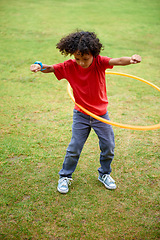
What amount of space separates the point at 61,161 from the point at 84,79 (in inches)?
50.6

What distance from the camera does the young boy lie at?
7.06 feet

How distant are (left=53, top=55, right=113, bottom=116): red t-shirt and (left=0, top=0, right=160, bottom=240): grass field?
3.18 ft

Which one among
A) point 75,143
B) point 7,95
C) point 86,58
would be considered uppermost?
point 86,58

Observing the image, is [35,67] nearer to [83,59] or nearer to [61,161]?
[83,59]

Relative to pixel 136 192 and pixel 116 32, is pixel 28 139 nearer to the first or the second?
pixel 136 192

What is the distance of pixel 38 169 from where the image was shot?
2.95m

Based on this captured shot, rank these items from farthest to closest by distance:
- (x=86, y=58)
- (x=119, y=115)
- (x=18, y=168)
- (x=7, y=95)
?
(x=7, y=95)
(x=119, y=115)
(x=18, y=168)
(x=86, y=58)

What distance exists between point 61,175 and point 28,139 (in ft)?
3.47

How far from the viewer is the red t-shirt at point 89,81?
Answer: 224cm

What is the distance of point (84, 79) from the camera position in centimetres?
226

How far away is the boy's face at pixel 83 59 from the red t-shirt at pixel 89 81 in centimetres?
6

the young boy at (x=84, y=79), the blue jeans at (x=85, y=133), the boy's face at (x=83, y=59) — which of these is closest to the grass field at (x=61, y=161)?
the young boy at (x=84, y=79)

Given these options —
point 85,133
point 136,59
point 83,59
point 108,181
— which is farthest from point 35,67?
point 108,181

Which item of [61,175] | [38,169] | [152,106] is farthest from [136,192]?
[152,106]
